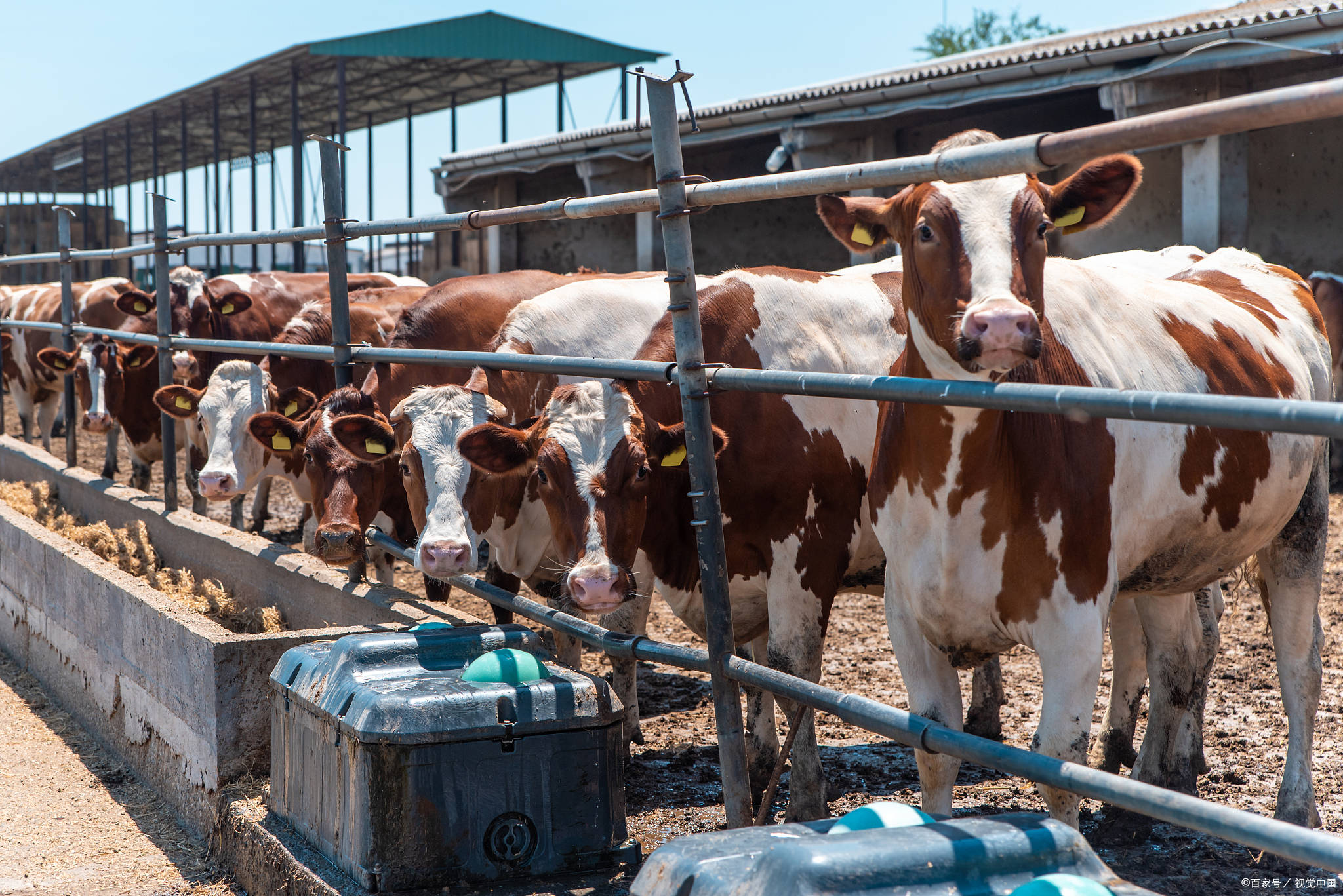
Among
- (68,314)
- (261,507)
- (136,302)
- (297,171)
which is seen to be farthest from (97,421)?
(297,171)

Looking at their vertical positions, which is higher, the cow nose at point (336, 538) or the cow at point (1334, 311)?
the cow at point (1334, 311)

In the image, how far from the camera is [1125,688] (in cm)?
432

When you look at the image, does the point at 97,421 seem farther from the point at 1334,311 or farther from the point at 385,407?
the point at 1334,311

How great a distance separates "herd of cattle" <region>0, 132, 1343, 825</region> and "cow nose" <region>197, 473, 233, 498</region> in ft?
2.00

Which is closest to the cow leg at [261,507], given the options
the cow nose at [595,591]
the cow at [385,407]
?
the cow at [385,407]

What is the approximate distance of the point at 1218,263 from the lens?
15.3 ft

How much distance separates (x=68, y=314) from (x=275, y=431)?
402 centimetres

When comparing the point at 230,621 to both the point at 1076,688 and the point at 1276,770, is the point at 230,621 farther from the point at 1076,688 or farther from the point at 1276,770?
the point at 1276,770

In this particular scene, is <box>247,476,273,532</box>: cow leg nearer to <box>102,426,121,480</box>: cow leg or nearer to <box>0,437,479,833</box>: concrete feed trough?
<box>0,437,479,833</box>: concrete feed trough

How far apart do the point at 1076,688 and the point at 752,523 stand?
4.63ft

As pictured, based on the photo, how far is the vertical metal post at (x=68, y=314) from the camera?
8.27m

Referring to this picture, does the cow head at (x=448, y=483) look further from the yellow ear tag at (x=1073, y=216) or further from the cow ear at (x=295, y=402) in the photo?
the yellow ear tag at (x=1073, y=216)

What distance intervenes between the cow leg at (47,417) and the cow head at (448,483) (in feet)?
31.9

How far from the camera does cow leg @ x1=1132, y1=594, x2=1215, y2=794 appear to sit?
410 centimetres
